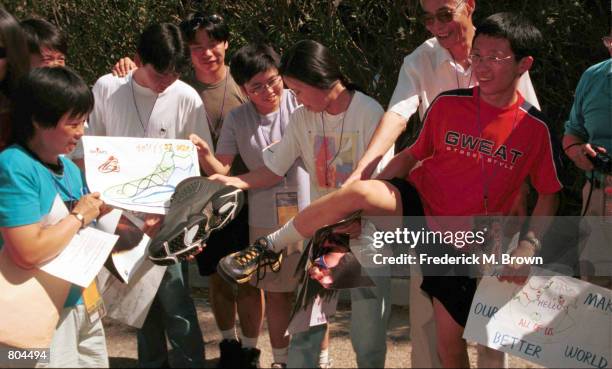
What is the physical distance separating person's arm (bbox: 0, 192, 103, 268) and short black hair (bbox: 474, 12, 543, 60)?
1.84 meters

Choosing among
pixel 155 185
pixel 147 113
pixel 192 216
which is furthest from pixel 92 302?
pixel 147 113

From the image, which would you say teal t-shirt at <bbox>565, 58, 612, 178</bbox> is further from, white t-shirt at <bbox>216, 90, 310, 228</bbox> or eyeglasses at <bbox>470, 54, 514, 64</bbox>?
white t-shirt at <bbox>216, 90, 310, 228</bbox>

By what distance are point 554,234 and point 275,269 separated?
126 cm

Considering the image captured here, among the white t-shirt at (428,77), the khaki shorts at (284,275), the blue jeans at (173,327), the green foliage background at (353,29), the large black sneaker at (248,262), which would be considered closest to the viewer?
the large black sneaker at (248,262)

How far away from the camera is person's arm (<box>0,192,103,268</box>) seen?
309 cm

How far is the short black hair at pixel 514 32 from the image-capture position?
134 inches

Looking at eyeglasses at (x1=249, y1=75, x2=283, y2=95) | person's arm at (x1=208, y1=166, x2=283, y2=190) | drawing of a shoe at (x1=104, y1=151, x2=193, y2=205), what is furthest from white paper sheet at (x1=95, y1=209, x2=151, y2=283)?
eyeglasses at (x1=249, y1=75, x2=283, y2=95)

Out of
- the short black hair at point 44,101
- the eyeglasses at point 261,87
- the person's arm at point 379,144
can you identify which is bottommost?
the person's arm at point 379,144

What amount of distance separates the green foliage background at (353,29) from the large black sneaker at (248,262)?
7.72 feet

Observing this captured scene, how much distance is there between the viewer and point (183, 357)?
13.9ft

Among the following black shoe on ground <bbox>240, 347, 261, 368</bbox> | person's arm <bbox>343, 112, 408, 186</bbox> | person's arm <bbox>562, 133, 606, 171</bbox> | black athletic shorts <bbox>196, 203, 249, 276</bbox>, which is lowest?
black shoe on ground <bbox>240, 347, 261, 368</bbox>

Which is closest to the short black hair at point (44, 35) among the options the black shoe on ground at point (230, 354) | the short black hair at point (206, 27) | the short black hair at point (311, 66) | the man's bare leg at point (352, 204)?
the short black hair at point (206, 27)

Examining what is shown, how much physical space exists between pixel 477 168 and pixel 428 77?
70 cm

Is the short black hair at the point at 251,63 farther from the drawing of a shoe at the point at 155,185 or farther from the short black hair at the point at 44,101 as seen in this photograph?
the short black hair at the point at 44,101
